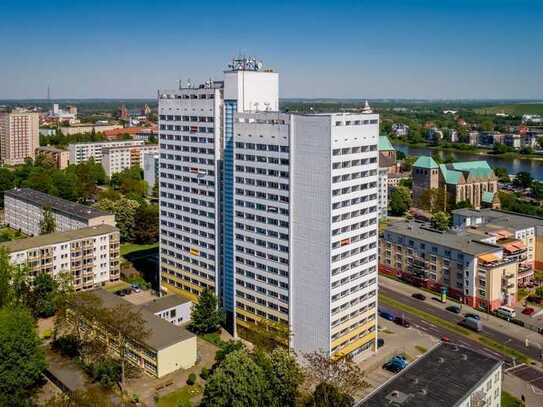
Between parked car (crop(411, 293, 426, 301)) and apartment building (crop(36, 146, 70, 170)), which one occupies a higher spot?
apartment building (crop(36, 146, 70, 170))

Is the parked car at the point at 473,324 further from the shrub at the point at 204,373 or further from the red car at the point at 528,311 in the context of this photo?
the shrub at the point at 204,373

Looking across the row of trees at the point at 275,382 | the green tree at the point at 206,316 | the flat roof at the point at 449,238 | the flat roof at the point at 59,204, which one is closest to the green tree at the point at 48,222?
the flat roof at the point at 59,204

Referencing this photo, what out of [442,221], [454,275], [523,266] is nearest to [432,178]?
[442,221]

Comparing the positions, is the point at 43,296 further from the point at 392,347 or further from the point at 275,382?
the point at 392,347

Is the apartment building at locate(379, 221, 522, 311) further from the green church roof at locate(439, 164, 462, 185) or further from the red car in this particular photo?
the green church roof at locate(439, 164, 462, 185)

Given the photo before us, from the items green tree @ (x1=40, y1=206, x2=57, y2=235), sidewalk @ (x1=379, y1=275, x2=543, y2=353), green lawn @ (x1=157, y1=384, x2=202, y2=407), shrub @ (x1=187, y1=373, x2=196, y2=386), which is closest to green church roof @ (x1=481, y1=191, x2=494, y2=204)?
sidewalk @ (x1=379, y1=275, x2=543, y2=353)

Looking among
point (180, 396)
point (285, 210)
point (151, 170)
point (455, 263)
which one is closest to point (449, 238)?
point (455, 263)
